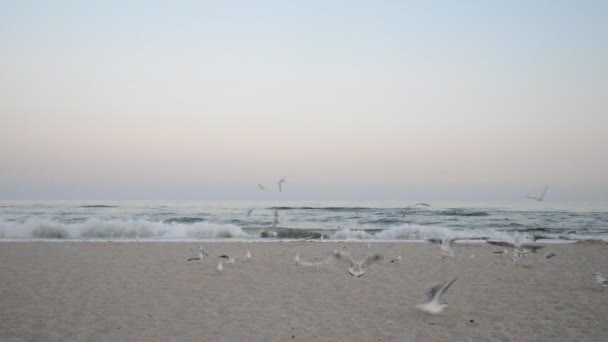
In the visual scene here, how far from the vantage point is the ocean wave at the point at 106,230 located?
19.9m

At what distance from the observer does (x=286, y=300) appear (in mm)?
7664

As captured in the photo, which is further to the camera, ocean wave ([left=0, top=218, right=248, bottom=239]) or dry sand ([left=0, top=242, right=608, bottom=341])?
ocean wave ([left=0, top=218, right=248, bottom=239])

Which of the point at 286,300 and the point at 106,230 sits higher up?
the point at 106,230

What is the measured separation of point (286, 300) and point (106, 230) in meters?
15.7

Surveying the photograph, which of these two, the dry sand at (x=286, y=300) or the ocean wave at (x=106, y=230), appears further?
the ocean wave at (x=106, y=230)

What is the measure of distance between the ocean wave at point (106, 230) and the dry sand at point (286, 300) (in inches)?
299

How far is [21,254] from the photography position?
496 inches

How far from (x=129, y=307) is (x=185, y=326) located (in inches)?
54.9

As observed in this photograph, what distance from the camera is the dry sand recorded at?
5.94 meters

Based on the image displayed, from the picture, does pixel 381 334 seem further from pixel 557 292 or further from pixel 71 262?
pixel 71 262

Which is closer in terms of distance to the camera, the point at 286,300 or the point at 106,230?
the point at 286,300

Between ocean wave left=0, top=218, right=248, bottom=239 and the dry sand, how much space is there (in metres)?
7.59

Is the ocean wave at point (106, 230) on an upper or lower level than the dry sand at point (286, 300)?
upper

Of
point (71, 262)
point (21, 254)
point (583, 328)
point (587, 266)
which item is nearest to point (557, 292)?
point (583, 328)
